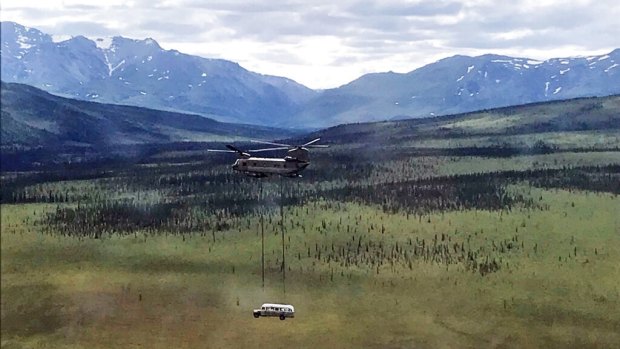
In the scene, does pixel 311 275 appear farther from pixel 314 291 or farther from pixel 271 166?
pixel 271 166

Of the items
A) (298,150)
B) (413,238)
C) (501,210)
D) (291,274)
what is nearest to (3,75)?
(298,150)

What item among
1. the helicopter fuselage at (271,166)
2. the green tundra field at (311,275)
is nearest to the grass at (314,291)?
the green tundra field at (311,275)

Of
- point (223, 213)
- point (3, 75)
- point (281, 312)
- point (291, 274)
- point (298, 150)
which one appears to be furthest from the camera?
point (223, 213)

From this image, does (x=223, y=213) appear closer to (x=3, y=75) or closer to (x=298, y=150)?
(x=298, y=150)

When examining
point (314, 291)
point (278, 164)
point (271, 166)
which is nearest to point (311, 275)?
point (314, 291)

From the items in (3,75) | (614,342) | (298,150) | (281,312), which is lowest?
(614,342)

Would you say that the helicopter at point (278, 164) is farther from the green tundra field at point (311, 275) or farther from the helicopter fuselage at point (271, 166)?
the green tundra field at point (311, 275)

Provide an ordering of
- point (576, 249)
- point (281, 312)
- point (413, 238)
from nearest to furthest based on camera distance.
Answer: point (281, 312)
point (576, 249)
point (413, 238)
